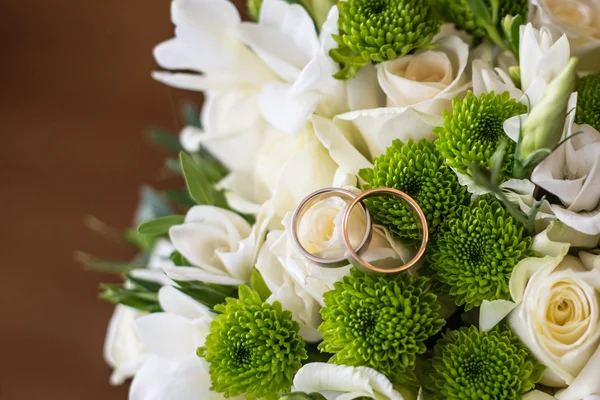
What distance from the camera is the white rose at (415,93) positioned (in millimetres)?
434

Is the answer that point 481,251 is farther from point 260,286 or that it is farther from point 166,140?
point 166,140

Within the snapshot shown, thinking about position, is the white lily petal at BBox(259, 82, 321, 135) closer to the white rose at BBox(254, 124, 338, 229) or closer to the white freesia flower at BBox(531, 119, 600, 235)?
the white rose at BBox(254, 124, 338, 229)

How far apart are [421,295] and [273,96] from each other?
207mm

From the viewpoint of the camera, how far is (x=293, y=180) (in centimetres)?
48

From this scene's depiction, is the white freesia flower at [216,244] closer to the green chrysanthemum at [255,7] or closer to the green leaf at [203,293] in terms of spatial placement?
the green leaf at [203,293]

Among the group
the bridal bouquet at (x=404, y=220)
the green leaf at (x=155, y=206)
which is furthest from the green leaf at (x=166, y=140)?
the bridal bouquet at (x=404, y=220)

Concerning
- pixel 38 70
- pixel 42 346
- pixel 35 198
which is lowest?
pixel 42 346

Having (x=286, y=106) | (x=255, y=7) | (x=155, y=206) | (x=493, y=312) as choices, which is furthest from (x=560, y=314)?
(x=155, y=206)

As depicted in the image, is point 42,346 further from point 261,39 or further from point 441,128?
point 441,128

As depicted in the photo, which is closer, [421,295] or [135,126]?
[421,295]

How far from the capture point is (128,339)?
608mm

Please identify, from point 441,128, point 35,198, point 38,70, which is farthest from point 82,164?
point 441,128

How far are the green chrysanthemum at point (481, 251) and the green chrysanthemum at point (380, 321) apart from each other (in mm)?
20

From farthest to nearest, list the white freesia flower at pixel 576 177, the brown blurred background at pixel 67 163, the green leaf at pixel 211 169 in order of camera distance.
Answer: the brown blurred background at pixel 67 163 < the green leaf at pixel 211 169 < the white freesia flower at pixel 576 177
